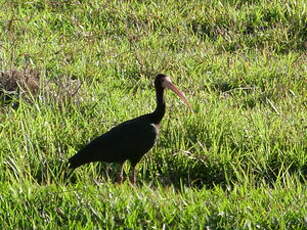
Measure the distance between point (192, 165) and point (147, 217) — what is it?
123 centimetres

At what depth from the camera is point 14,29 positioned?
32.7ft

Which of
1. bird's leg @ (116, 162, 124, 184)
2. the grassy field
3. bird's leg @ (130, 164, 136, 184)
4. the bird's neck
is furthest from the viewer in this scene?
the bird's neck

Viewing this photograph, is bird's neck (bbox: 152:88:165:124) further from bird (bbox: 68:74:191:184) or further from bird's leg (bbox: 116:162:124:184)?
bird's leg (bbox: 116:162:124:184)

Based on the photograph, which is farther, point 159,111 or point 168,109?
point 168,109

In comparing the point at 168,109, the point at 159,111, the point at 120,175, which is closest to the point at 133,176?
the point at 120,175

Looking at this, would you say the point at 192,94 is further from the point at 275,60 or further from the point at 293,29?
the point at 293,29

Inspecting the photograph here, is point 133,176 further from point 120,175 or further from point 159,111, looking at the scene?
point 159,111

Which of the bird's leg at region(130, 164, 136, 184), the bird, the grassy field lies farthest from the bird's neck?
the bird's leg at region(130, 164, 136, 184)

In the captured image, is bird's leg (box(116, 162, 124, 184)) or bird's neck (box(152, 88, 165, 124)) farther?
bird's neck (box(152, 88, 165, 124))

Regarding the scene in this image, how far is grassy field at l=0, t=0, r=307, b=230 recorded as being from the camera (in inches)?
225

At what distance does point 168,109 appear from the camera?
7.53 metres

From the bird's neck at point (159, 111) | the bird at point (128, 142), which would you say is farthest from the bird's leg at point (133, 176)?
the bird's neck at point (159, 111)

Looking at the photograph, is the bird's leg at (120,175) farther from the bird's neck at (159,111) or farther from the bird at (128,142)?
the bird's neck at (159,111)

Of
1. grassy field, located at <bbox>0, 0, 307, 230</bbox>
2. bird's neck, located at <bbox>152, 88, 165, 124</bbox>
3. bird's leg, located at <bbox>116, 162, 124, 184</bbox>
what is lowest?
bird's leg, located at <bbox>116, 162, 124, 184</bbox>
